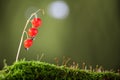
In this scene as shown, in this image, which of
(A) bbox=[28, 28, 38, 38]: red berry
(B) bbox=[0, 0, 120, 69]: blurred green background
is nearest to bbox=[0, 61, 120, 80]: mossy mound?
(A) bbox=[28, 28, 38, 38]: red berry

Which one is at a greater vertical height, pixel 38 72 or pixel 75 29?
pixel 75 29

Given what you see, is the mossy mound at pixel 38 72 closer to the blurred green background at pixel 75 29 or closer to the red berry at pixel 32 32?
the red berry at pixel 32 32

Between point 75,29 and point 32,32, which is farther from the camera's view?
point 75,29

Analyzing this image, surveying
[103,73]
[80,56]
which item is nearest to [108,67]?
[80,56]

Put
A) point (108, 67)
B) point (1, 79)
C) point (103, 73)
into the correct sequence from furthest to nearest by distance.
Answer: point (108, 67), point (103, 73), point (1, 79)

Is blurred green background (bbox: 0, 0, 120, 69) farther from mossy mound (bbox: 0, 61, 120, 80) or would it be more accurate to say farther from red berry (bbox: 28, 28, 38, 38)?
mossy mound (bbox: 0, 61, 120, 80)

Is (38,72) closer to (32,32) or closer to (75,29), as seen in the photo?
(32,32)

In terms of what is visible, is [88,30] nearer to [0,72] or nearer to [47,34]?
[47,34]

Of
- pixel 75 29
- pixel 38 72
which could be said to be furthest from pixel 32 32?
pixel 75 29
